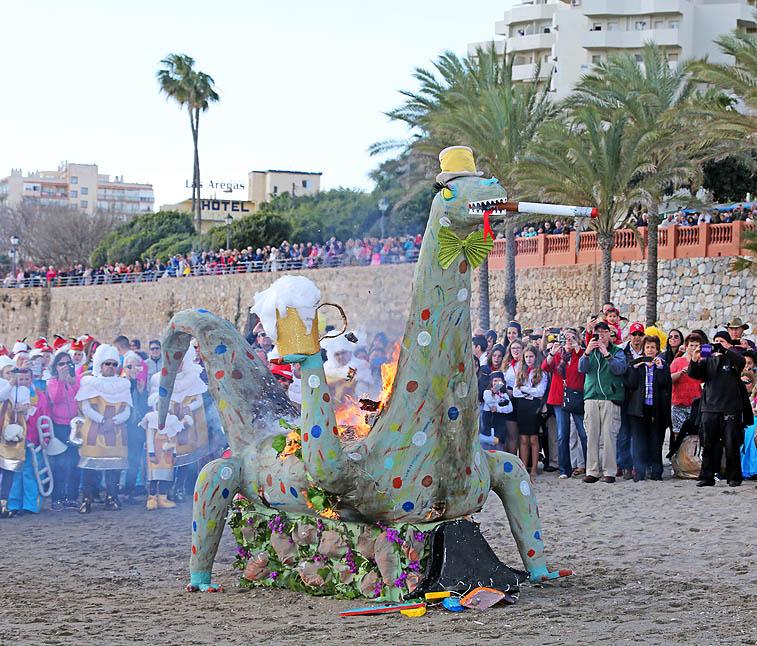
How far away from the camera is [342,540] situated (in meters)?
6.76

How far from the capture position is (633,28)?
60844 mm

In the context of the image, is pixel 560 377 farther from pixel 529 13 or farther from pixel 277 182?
pixel 277 182

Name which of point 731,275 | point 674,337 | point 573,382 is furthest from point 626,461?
point 731,275

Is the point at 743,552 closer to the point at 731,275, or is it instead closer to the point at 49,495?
the point at 49,495

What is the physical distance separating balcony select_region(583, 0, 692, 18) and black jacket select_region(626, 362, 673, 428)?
Result: 167ft

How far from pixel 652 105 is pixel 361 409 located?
22.5 metres

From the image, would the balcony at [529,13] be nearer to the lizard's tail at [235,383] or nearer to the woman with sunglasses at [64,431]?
the woman with sunglasses at [64,431]

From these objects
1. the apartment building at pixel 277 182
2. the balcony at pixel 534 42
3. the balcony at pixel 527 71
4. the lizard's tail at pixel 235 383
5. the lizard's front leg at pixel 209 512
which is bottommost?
the lizard's front leg at pixel 209 512

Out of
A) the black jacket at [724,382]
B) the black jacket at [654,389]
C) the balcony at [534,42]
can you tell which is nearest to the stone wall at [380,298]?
the black jacket at [654,389]

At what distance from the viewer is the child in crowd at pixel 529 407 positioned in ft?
43.8

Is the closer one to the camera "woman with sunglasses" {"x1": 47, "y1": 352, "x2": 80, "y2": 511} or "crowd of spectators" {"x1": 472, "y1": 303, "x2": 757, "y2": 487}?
"crowd of spectators" {"x1": 472, "y1": 303, "x2": 757, "y2": 487}

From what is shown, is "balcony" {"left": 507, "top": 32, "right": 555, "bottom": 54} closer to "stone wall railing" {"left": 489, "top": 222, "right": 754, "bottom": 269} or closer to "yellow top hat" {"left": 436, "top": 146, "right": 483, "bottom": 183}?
"stone wall railing" {"left": 489, "top": 222, "right": 754, "bottom": 269}

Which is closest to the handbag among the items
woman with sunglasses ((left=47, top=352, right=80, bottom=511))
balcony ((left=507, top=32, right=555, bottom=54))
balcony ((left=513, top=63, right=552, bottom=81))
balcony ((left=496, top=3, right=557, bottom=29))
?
woman with sunglasses ((left=47, top=352, right=80, bottom=511))

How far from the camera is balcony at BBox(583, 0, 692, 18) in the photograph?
5884 centimetres
